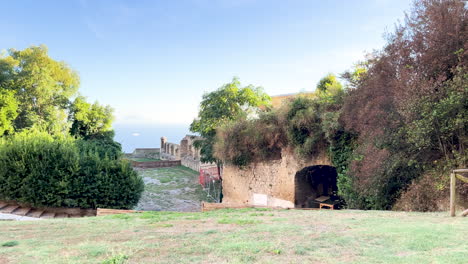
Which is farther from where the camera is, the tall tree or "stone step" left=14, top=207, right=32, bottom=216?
"stone step" left=14, top=207, right=32, bottom=216

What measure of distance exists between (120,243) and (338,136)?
8.97 meters

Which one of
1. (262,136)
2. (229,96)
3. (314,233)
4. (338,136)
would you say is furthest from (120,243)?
(229,96)

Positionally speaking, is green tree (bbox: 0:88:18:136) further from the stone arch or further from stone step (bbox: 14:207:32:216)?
the stone arch

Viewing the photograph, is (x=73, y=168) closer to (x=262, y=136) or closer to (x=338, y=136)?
(x=262, y=136)

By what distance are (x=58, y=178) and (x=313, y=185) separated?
11761 mm

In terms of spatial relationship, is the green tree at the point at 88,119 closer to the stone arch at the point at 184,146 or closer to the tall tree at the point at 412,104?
the stone arch at the point at 184,146

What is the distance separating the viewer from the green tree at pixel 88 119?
23.0 meters

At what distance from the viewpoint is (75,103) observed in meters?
23.0

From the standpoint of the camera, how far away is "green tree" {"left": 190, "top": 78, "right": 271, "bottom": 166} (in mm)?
19078

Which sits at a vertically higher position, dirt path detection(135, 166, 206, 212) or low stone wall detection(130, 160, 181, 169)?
low stone wall detection(130, 160, 181, 169)

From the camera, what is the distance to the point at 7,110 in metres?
19.0

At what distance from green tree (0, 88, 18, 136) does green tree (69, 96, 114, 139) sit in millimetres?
3952

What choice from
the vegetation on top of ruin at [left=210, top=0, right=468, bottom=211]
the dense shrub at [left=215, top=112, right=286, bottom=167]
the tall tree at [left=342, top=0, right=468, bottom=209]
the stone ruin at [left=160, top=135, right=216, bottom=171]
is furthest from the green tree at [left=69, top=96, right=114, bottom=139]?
the tall tree at [left=342, top=0, right=468, bottom=209]

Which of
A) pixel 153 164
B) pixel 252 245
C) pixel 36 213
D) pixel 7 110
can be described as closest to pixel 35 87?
pixel 7 110
